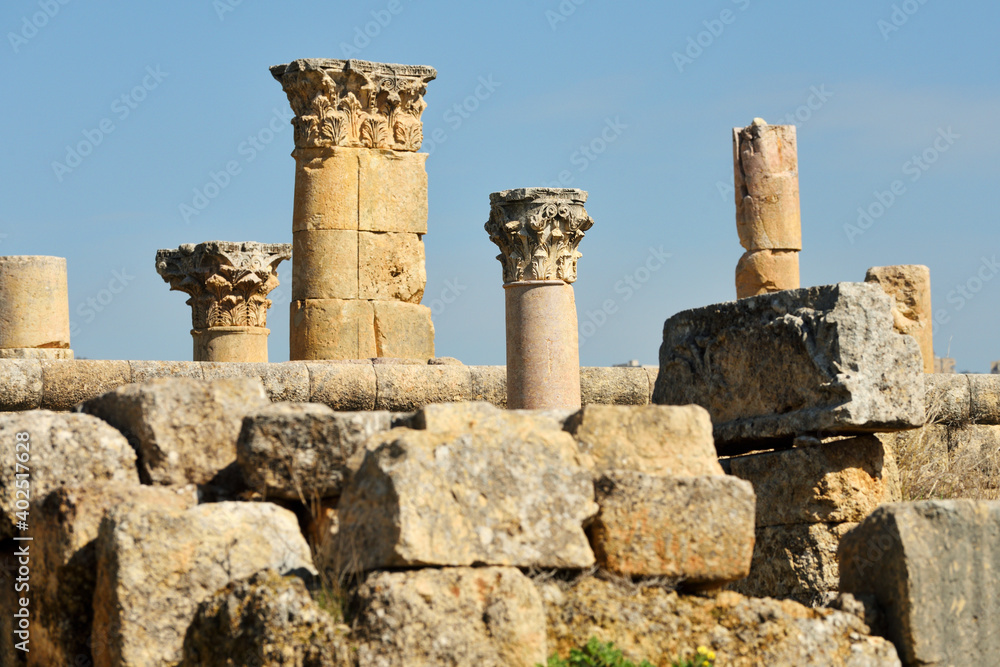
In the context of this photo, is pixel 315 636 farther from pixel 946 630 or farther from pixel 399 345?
pixel 399 345

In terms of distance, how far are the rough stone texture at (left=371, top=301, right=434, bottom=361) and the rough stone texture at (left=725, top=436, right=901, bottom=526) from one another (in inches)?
282

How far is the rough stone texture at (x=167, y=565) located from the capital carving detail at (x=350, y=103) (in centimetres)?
970

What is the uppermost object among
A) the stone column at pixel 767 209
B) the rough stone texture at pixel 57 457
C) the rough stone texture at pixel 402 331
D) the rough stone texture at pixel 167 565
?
the stone column at pixel 767 209

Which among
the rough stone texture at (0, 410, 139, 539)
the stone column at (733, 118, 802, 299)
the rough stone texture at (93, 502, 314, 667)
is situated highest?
the stone column at (733, 118, 802, 299)

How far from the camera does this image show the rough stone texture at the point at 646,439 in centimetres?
497

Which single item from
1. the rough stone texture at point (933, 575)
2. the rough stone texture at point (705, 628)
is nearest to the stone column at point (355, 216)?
the rough stone texture at point (933, 575)

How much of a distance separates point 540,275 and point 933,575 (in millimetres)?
7108

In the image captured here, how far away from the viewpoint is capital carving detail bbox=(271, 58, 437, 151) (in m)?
13.9

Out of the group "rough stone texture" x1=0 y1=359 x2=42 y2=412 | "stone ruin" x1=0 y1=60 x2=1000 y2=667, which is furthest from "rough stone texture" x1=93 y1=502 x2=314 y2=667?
"rough stone texture" x1=0 y1=359 x2=42 y2=412

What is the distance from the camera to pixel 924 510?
5145 mm

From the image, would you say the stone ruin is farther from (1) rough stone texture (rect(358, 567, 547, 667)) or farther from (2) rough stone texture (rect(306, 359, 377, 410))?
(2) rough stone texture (rect(306, 359, 377, 410))

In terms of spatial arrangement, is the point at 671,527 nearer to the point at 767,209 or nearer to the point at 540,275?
the point at 540,275

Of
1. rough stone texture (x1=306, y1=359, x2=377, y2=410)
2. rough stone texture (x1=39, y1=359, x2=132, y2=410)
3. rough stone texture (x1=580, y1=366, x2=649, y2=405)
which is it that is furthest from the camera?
rough stone texture (x1=580, y1=366, x2=649, y2=405)

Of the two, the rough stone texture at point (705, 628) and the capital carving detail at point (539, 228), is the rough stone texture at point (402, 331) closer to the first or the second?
the capital carving detail at point (539, 228)
